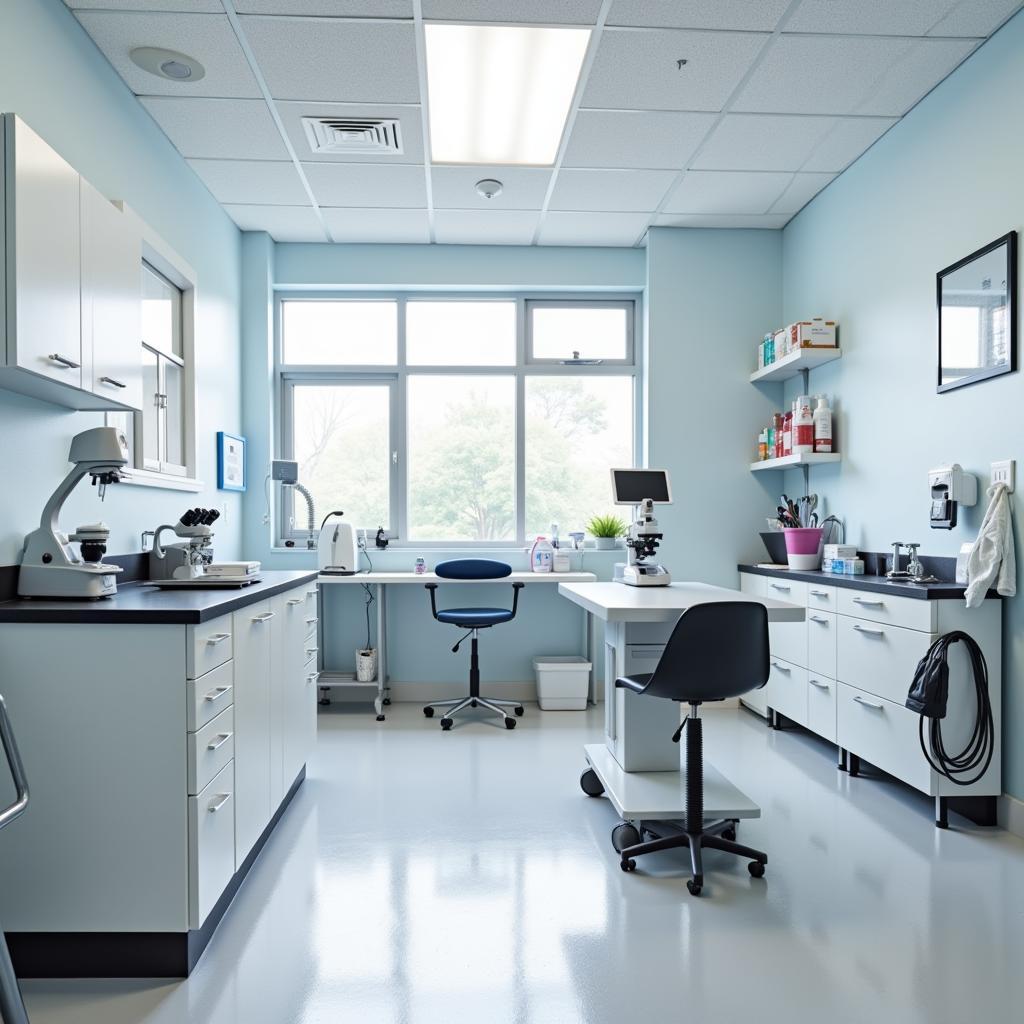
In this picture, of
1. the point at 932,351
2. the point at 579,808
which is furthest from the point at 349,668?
the point at 932,351

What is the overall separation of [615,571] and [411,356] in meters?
2.04

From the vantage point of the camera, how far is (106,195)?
287 centimetres

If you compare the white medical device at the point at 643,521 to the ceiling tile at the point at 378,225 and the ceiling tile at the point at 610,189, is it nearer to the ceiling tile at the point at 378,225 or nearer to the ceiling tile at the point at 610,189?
the ceiling tile at the point at 610,189

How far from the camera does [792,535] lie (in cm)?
403

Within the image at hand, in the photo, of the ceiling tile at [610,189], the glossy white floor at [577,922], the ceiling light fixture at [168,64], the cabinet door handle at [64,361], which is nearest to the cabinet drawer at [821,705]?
the glossy white floor at [577,922]

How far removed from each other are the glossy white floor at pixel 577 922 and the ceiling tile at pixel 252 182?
3094mm

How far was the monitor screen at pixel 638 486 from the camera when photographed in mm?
3494

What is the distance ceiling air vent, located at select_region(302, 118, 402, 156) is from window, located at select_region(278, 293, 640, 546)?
1.52 m

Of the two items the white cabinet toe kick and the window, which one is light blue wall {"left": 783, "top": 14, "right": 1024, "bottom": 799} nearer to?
the white cabinet toe kick

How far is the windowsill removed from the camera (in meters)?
3.00

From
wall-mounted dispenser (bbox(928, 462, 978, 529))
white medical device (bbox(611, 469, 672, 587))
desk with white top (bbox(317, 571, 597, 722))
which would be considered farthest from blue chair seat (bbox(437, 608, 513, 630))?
wall-mounted dispenser (bbox(928, 462, 978, 529))

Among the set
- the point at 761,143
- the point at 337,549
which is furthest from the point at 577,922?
the point at 761,143

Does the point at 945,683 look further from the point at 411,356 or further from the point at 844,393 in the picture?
the point at 411,356

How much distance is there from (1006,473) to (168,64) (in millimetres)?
3597
